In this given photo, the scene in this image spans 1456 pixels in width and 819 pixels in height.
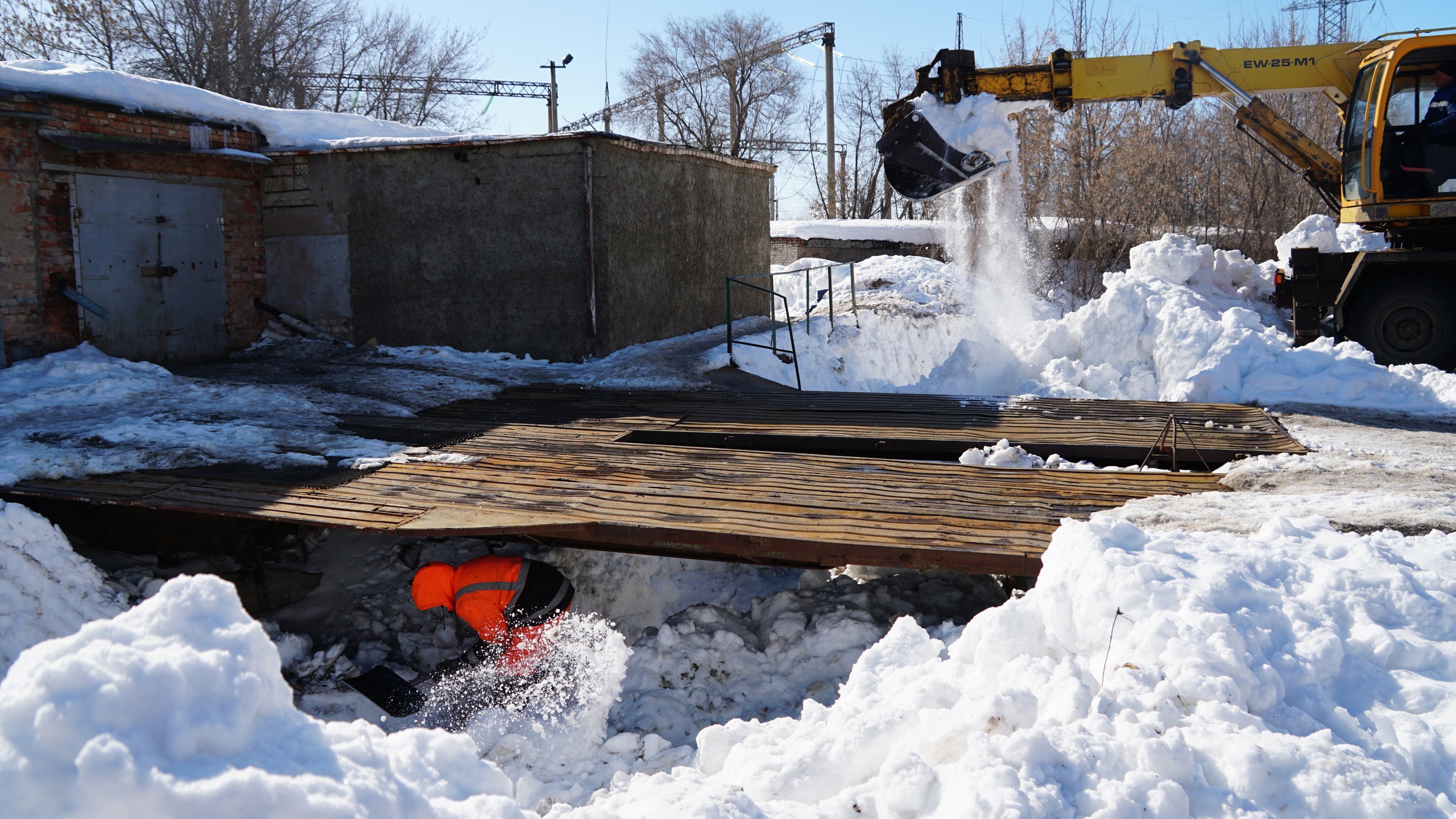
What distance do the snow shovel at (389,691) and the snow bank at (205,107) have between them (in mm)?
7953

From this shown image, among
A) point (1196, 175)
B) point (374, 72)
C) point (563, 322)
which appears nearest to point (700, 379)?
point (563, 322)

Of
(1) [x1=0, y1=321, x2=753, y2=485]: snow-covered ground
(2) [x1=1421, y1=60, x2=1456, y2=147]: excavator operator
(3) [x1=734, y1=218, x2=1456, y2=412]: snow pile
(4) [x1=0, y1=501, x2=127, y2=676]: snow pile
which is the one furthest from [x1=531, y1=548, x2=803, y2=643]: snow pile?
(2) [x1=1421, y1=60, x2=1456, y2=147]: excavator operator

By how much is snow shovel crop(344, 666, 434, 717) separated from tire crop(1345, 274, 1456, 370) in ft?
A: 32.1

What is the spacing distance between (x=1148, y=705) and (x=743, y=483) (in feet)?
10.9

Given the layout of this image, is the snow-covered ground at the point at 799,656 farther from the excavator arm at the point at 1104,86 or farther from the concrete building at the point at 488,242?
the concrete building at the point at 488,242

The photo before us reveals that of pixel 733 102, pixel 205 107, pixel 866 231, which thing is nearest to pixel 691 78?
Result: pixel 733 102

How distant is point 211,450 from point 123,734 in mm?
5429

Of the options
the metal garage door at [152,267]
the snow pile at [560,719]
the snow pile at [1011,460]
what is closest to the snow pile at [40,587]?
the snow pile at [560,719]

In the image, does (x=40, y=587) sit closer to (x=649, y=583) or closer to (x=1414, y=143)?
(x=649, y=583)

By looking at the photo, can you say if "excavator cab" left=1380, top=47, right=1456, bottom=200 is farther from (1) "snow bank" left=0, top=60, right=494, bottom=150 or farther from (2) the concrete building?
(1) "snow bank" left=0, top=60, right=494, bottom=150

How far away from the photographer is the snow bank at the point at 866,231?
78.8 ft

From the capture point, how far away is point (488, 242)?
12133mm

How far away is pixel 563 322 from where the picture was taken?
468 inches

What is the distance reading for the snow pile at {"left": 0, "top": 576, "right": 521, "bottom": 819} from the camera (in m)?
1.93
